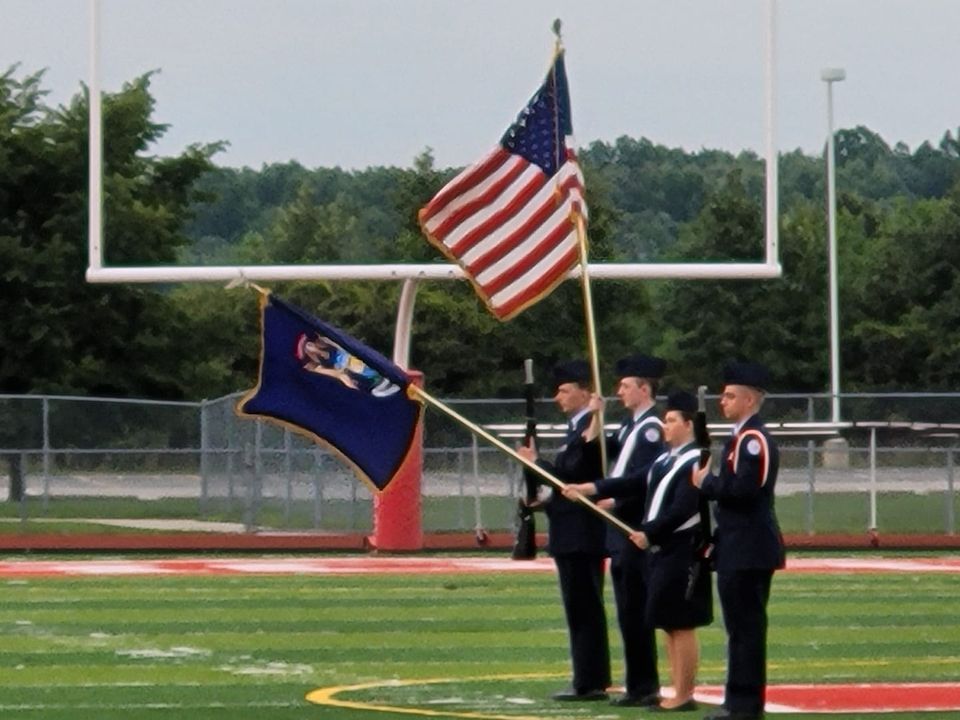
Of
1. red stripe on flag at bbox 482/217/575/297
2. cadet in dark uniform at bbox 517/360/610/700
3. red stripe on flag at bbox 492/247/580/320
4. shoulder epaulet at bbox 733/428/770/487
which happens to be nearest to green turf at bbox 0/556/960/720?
cadet in dark uniform at bbox 517/360/610/700

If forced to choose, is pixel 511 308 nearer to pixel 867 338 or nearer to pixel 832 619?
pixel 832 619

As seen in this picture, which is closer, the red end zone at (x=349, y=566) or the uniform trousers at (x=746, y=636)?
the uniform trousers at (x=746, y=636)

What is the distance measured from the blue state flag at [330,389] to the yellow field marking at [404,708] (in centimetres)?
106

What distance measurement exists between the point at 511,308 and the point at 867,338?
39186mm

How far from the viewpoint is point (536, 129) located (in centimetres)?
1484

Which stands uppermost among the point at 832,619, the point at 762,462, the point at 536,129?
the point at 536,129

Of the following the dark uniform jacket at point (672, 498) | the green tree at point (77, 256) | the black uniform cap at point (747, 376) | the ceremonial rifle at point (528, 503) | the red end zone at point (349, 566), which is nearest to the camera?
the black uniform cap at point (747, 376)

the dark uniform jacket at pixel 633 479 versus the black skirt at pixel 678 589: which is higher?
the dark uniform jacket at pixel 633 479

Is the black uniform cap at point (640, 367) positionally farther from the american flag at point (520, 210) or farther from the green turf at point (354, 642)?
the american flag at point (520, 210)

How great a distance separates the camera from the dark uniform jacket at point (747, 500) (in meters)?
12.0

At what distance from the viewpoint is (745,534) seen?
12.2 m

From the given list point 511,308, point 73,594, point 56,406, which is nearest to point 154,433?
point 56,406

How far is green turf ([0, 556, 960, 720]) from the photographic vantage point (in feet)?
44.2

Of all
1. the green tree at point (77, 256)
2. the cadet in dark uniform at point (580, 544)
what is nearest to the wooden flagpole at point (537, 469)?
the cadet in dark uniform at point (580, 544)
